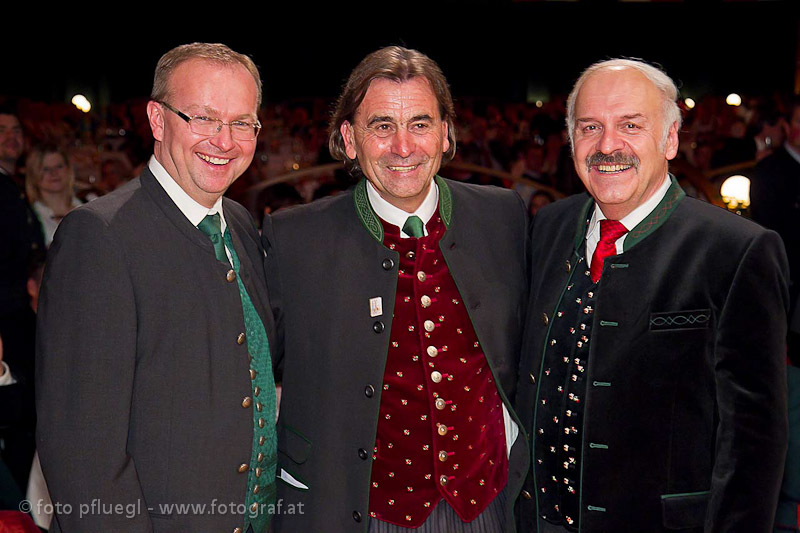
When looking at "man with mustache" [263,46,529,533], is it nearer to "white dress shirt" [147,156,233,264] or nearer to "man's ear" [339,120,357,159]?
"man's ear" [339,120,357,159]

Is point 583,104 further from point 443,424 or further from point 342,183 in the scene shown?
point 342,183

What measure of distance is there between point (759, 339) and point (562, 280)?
576 millimetres

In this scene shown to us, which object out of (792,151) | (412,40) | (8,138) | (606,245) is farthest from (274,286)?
(412,40)

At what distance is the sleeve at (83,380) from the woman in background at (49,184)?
3.61 metres

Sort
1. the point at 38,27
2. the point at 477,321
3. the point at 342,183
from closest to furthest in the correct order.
Answer: the point at 477,321 → the point at 342,183 → the point at 38,27

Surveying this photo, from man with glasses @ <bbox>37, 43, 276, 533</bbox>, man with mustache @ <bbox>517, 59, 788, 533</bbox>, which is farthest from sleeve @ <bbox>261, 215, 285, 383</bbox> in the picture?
man with mustache @ <bbox>517, 59, 788, 533</bbox>

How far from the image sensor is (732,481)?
197 centimetres

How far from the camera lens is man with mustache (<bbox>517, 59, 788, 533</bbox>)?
1.95 m

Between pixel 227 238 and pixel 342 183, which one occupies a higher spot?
pixel 342 183

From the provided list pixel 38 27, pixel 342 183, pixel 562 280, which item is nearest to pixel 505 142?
pixel 342 183

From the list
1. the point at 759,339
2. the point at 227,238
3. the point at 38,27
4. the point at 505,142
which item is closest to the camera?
the point at 759,339

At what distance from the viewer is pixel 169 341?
1.93 m

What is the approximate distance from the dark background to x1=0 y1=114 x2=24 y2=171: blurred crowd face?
6.44 metres

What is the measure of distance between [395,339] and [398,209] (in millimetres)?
404
